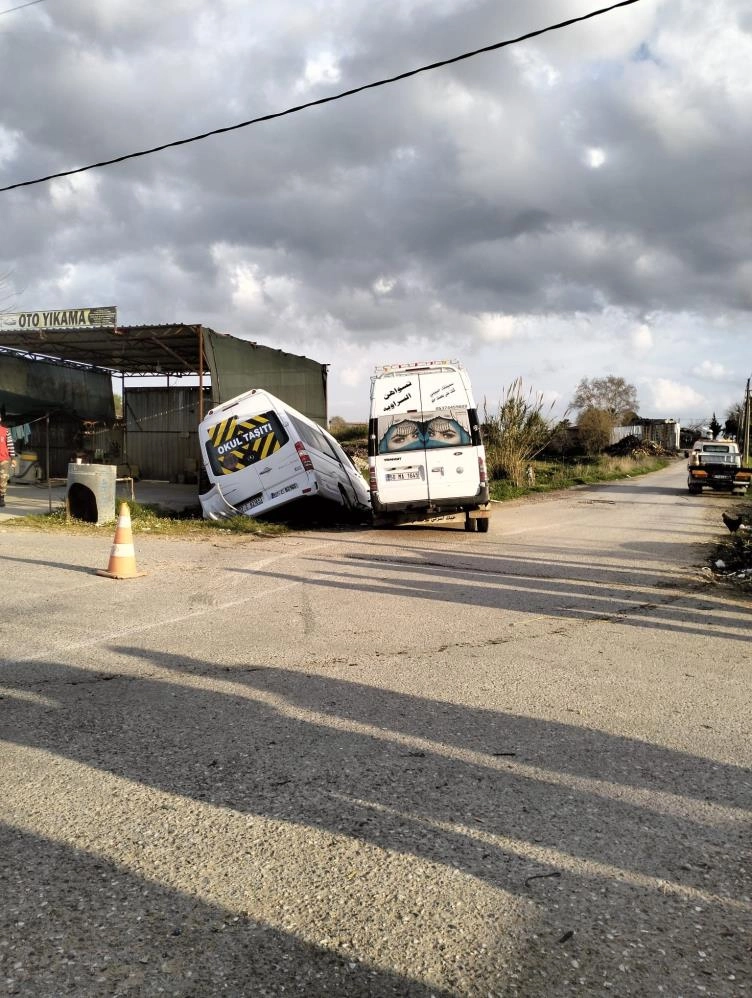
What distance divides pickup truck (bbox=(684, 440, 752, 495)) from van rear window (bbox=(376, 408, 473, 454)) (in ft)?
62.0

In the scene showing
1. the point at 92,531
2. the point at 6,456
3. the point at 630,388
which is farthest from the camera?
the point at 630,388

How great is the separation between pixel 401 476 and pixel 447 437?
1169 mm

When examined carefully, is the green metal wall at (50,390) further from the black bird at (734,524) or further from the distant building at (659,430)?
the distant building at (659,430)

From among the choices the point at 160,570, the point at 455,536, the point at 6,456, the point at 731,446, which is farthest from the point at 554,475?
the point at 160,570

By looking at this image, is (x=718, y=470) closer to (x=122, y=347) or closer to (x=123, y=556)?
(x=122, y=347)

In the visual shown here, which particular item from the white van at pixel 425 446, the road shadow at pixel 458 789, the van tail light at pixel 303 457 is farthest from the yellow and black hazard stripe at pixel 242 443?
the road shadow at pixel 458 789

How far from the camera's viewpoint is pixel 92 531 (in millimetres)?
13117

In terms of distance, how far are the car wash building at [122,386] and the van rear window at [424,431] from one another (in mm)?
8036

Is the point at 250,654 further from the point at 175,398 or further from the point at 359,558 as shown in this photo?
the point at 175,398

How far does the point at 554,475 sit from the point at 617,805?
3443cm

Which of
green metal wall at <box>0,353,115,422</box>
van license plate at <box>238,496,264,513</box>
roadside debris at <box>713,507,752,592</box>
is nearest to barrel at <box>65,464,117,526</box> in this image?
van license plate at <box>238,496,264,513</box>

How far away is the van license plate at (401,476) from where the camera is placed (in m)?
13.7

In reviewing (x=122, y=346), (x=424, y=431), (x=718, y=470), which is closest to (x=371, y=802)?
(x=424, y=431)

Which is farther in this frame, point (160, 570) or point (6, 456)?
point (6, 456)
